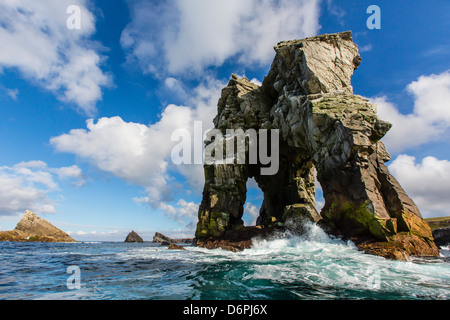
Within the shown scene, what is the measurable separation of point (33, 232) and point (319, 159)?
12148cm

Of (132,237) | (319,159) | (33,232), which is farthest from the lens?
(132,237)

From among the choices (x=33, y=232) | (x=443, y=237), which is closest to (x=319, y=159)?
(x=443, y=237)

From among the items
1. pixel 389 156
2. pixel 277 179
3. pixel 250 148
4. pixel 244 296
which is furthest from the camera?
pixel 277 179

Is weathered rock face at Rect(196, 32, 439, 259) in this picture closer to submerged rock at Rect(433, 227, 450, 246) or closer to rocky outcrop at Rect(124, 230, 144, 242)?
submerged rock at Rect(433, 227, 450, 246)

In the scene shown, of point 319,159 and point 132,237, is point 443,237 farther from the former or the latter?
point 132,237

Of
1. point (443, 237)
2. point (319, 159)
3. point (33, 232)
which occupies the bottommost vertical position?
point (33, 232)

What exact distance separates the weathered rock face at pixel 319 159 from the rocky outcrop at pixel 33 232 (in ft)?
305

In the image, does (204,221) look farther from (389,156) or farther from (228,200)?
(389,156)

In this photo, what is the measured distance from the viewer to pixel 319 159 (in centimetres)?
2511

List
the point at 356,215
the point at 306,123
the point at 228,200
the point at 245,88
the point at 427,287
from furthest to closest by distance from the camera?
the point at 245,88 → the point at 228,200 → the point at 306,123 → the point at 356,215 → the point at 427,287

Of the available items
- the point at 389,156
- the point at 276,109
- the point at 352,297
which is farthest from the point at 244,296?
the point at 276,109

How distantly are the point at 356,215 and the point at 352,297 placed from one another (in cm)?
1500

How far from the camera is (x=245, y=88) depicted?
40.5m

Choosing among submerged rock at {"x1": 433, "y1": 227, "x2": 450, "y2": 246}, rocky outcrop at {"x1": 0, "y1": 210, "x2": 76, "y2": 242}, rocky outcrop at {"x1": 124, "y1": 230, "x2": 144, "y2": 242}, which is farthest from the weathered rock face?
rocky outcrop at {"x1": 124, "y1": 230, "x2": 144, "y2": 242}
